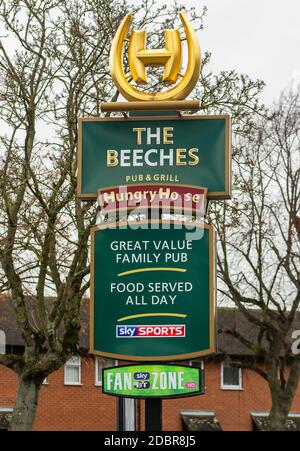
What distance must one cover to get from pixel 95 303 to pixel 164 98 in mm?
3431

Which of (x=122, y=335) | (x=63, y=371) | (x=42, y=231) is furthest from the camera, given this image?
(x=63, y=371)

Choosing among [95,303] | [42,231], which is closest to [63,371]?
[42,231]

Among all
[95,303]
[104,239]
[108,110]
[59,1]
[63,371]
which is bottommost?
[63,371]

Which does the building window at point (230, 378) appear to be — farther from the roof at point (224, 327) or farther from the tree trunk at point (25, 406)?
the tree trunk at point (25, 406)

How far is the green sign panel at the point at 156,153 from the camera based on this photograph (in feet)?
53.4

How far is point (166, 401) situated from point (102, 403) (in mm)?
2784

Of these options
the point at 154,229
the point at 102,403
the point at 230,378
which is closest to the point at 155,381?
the point at 154,229

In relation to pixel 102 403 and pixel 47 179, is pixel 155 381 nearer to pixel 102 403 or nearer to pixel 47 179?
pixel 47 179

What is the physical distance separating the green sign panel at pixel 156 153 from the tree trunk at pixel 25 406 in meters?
9.90

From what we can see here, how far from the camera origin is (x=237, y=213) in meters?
25.5

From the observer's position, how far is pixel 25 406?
25.1 metres

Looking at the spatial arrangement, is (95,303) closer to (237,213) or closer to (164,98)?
(164,98)

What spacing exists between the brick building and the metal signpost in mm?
26197
